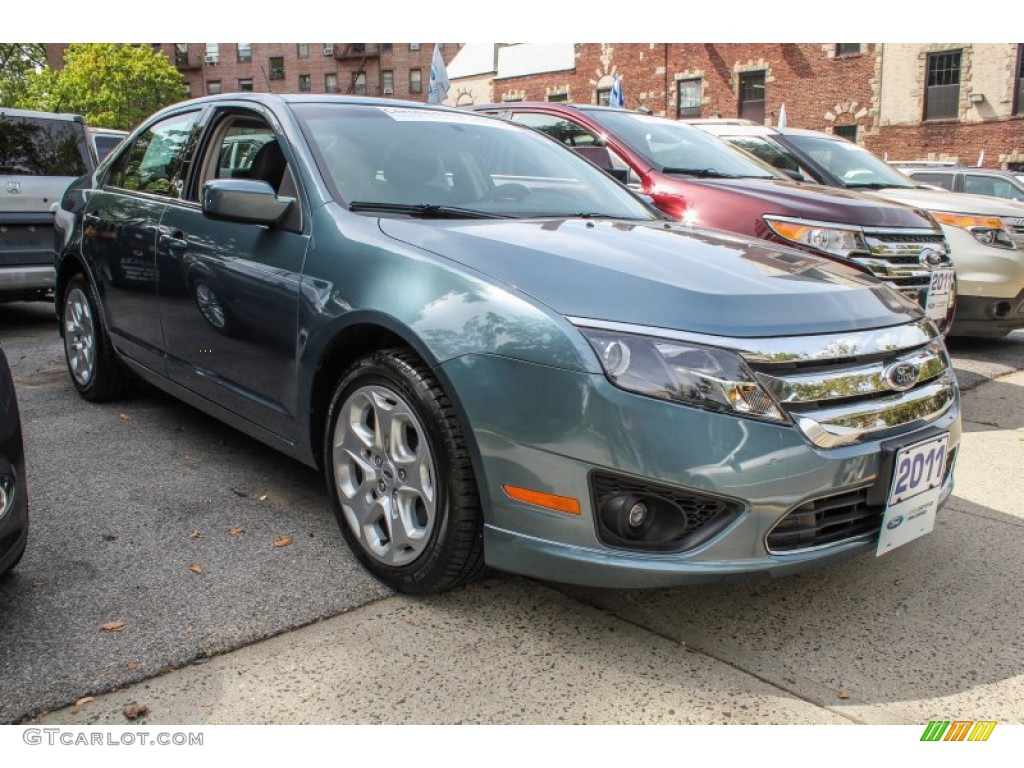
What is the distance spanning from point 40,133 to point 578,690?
7284 millimetres

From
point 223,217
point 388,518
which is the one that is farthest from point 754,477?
point 223,217

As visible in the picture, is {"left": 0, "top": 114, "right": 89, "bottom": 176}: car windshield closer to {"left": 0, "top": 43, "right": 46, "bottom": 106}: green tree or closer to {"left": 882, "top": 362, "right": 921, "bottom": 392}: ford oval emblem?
{"left": 882, "top": 362, "right": 921, "bottom": 392}: ford oval emblem

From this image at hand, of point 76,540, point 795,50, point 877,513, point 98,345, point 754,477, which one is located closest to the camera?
point 754,477

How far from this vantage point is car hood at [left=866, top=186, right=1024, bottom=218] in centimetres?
689

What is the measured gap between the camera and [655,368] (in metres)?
2.29

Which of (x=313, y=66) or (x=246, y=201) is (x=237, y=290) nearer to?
(x=246, y=201)

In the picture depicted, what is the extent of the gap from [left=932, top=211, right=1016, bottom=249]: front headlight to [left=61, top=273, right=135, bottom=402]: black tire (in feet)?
19.0

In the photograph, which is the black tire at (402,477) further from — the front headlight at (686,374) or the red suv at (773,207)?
the red suv at (773,207)

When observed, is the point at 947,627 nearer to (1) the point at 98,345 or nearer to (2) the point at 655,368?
(2) the point at 655,368

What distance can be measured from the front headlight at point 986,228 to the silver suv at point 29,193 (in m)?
6.96

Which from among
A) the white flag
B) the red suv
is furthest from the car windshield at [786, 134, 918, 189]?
the white flag

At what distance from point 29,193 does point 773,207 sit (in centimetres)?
580

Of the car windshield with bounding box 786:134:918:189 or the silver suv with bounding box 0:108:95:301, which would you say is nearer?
the silver suv with bounding box 0:108:95:301

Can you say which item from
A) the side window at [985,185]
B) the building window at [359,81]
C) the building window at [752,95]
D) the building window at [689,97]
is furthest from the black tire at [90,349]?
the building window at [359,81]
